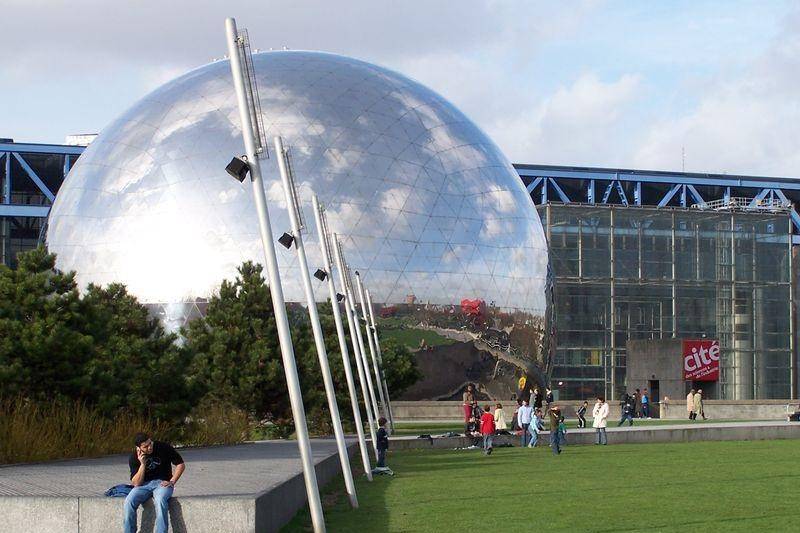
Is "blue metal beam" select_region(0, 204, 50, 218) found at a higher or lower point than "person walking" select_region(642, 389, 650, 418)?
higher

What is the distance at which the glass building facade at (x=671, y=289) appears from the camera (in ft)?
249

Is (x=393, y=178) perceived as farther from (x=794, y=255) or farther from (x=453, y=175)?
(x=794, y=255)

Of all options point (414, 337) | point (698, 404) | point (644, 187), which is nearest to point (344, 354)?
point (414, 337)

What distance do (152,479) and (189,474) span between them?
177 inches

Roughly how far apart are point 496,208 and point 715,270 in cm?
3547

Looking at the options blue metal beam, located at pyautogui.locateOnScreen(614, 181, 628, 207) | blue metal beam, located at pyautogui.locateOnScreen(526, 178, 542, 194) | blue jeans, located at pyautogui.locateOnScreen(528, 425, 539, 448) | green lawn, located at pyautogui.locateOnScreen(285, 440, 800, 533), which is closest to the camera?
green lawn, located at pyautogui.locateOnScreen(285, 440, 800, 533)

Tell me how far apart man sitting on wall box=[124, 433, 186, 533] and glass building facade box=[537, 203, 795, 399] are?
62.9 m

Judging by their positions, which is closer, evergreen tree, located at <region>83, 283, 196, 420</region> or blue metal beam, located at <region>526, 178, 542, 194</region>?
evergreen tree, located at <region>83, 283, 196, 420</region>

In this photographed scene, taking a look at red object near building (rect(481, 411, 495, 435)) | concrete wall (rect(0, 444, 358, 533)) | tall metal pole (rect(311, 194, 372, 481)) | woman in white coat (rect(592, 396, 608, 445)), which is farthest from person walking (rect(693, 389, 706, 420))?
concrete wall (rect(0, 444, 358, 533))

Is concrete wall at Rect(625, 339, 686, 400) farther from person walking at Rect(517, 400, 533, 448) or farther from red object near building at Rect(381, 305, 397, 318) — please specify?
person walking at Rect(517, 400, 533, 448)

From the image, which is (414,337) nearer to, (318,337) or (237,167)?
(318,337)

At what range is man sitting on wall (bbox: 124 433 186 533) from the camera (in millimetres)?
11773

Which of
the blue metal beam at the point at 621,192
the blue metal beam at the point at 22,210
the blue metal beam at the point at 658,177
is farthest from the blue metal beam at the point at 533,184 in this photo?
the blue metal beam at the point at 22,210

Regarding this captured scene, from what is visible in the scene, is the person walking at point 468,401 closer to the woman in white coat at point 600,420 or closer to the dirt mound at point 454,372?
the dirt mound at point 454,372
